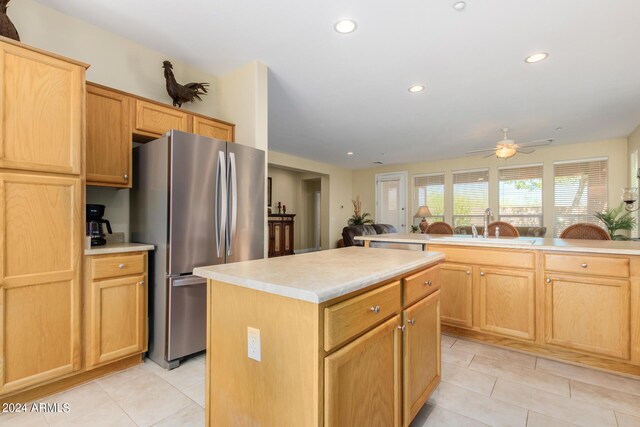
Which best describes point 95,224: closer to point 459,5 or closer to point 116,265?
point 116,265

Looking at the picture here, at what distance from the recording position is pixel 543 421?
159 centimetres

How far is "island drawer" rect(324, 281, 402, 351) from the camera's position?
0.94 metres

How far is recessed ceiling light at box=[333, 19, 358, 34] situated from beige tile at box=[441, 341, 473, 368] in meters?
2.67

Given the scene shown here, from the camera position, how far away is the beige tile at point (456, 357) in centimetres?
225

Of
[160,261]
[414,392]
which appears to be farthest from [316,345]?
[160,261]

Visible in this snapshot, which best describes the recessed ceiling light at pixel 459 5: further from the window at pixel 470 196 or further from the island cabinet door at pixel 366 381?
the window at pixel 470 196

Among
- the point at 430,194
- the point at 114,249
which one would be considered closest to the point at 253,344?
the point at 114,249

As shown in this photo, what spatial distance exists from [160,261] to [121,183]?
702 millimetres

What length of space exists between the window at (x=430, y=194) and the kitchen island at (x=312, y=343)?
266 inches

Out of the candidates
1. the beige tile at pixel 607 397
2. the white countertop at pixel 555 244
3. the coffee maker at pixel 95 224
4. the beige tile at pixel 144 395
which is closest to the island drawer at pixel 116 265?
the coffee maker at pixel 95 224

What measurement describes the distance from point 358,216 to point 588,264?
6.65m

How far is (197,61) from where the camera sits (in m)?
2.85

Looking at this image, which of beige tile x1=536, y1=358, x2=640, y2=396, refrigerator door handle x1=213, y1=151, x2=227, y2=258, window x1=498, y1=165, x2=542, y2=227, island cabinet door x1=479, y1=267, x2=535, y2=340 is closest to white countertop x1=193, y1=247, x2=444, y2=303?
refrigerator door handle x1=213, y1=151, x2=227, y2=258

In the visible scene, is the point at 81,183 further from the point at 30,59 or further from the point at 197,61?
the point at 197,61
